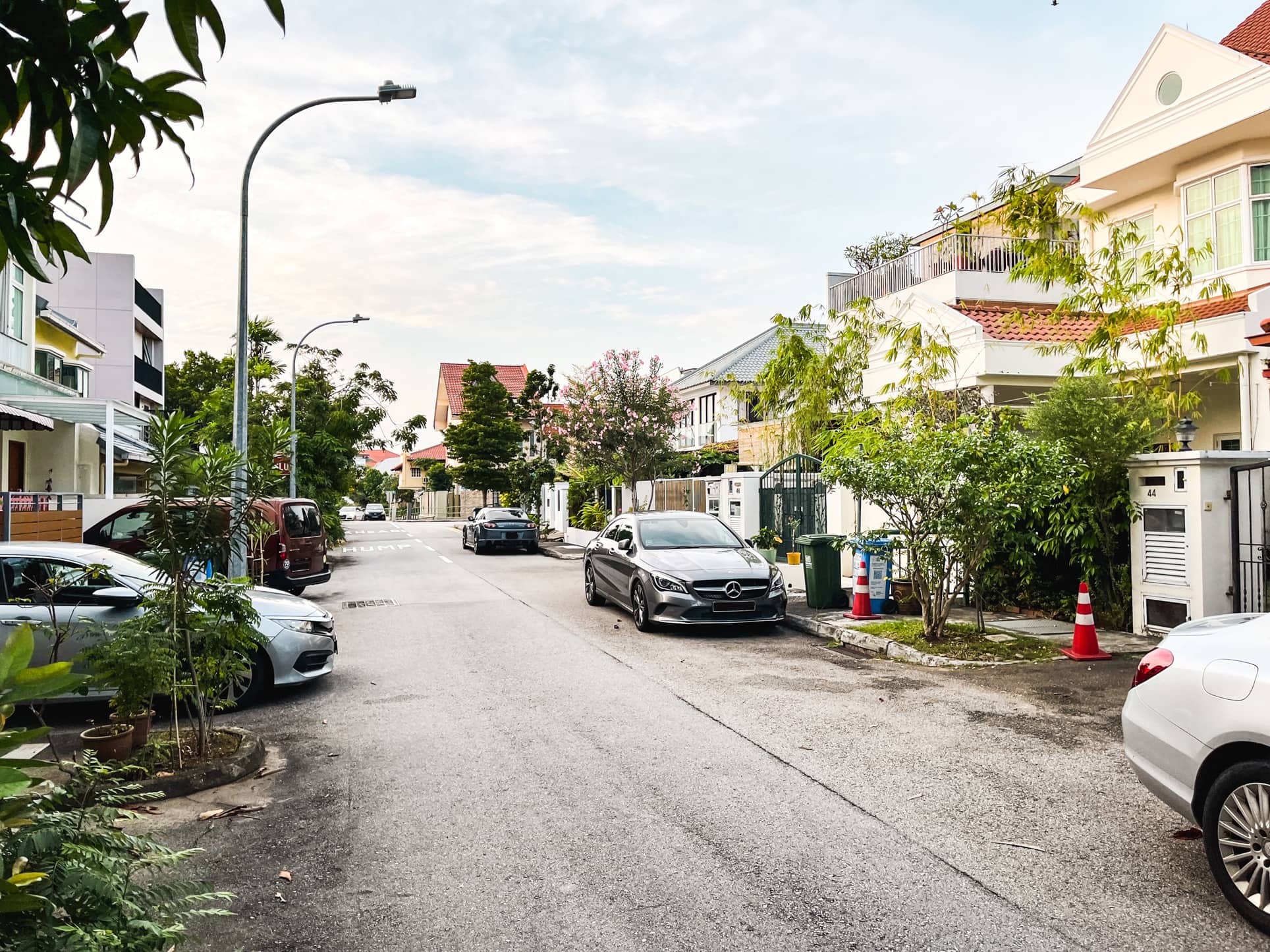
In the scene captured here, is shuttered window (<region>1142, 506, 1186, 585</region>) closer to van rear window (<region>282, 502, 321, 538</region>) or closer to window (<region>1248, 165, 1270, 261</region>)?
window (<region>1248, 165, 1270, 261</region>)

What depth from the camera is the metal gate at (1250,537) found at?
9984 millimetres

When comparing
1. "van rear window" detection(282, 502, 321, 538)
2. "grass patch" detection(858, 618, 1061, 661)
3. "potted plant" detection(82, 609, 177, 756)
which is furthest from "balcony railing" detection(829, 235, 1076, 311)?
"potted plant" detection(82, 609, 177, 756)

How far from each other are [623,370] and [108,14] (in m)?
27.2

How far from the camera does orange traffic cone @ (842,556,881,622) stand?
41.7 feet

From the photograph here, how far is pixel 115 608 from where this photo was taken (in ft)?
25.9

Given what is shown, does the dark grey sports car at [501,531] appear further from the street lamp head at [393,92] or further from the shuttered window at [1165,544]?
the shuttered window at [1165,544]

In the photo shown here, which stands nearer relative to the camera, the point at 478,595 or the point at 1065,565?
the point at 1065,565

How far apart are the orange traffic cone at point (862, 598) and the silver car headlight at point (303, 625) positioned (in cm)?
699

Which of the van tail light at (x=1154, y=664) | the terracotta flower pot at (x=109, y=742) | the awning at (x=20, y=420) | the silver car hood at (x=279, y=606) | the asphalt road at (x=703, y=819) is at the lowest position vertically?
the asphalt road at (x=703, y=819)

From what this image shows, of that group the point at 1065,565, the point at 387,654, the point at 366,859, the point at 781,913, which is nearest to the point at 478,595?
the point at 387,654

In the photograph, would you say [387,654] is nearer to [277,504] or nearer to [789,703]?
[789,703]

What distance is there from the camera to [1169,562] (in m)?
10.5

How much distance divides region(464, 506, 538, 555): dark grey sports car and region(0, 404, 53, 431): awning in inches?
567

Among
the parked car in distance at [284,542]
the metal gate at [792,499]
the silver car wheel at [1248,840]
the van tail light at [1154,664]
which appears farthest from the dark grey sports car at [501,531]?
the silver car wheel at [1248,840]
